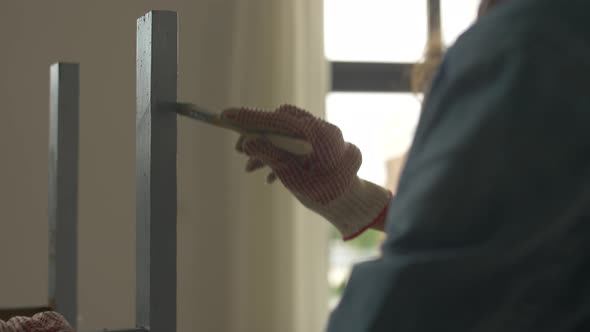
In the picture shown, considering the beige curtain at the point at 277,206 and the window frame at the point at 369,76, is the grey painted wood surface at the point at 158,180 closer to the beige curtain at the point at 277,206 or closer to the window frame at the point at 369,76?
the beige curtain at the point at 277,206

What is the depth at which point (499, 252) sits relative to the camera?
15.8 inches

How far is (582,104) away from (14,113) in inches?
105

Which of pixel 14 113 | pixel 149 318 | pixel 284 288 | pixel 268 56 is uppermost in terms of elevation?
pixel 268 56

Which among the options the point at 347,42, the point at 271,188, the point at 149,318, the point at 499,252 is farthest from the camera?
the point at 347,42

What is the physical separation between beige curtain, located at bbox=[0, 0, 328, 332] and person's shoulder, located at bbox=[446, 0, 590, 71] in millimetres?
2624

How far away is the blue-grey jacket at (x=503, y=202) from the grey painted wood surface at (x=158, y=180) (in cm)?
54

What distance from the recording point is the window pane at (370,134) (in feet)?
10.8

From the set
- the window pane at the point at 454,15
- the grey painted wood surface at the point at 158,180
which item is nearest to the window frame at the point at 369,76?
the window pane at the point at 454,15

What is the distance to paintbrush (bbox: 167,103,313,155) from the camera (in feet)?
2.81

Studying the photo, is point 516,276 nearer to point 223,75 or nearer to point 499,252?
point 499,252

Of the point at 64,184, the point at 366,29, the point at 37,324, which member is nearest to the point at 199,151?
the point at 366,29

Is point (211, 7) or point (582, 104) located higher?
point (211, 7)

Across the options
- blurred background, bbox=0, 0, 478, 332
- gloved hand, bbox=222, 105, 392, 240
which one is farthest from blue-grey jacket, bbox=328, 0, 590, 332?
blurred background, bbox=0, 0, 478, 332

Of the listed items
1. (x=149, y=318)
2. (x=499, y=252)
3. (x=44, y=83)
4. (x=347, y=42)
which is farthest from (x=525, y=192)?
(x=347, y=42)
